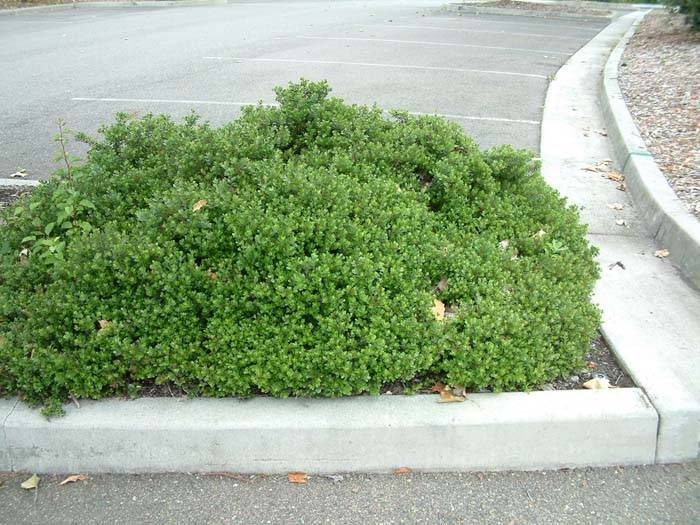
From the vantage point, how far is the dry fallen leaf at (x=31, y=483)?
2766mm

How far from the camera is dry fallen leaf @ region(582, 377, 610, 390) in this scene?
3.12 meters

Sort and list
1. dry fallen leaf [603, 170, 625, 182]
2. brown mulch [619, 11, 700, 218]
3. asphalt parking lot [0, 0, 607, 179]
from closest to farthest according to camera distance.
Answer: brown mulch [619, 11, 700, 218] < dry fallen leaf [603, 170, 625, 182] < asphalt parking lot [0, 0, 607, 179]

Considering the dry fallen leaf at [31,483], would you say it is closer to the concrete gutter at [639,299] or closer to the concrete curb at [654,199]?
the concrete gutter at [639,299]

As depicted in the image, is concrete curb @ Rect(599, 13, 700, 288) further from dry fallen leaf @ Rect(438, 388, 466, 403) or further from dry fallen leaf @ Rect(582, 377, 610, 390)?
dry fallen leaf @ Rect(438, 388, 466, 403)

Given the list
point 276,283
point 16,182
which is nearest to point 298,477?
point 276,283

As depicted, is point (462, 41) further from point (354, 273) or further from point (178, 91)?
point (354, 273)

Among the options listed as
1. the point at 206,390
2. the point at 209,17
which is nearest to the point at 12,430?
the point at 206,390

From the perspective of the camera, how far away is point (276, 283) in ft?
10.1

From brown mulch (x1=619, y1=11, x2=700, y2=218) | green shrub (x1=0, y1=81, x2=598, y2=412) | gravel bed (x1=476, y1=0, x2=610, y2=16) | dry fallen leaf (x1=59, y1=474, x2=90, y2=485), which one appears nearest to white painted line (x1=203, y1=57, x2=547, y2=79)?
brown mulch (x1=619, y1=11, x2=700, y2=218)

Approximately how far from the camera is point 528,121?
838 centimetres

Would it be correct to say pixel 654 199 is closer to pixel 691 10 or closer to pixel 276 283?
pixel 276 283

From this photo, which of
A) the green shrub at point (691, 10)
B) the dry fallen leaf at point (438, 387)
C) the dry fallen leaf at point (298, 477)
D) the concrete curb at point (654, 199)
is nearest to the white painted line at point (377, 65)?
the green shrub at point (691, 10)

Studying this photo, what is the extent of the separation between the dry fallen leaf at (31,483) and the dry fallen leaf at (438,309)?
1.84 meters

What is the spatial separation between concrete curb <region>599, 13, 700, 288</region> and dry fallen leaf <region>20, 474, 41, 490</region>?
3.77m
